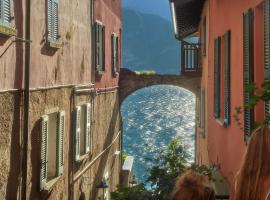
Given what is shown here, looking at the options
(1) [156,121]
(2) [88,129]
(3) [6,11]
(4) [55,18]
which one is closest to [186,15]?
(2) [88,129]

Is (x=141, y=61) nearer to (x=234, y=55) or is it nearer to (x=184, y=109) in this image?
(x=184, y=109)

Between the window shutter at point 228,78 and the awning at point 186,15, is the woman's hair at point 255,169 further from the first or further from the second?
the awning at point 186,15

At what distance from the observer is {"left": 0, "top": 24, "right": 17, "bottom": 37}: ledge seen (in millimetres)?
5116

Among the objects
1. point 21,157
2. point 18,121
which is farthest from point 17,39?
point 21,157

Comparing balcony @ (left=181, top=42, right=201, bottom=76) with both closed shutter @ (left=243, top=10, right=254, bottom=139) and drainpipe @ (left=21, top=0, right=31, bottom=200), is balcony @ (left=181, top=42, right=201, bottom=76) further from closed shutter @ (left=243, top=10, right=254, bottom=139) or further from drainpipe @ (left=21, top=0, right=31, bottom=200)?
closed shutter @ (left=243, top=10, right=254, bottom=139)

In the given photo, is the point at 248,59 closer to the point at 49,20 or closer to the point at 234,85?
the point at 234,85

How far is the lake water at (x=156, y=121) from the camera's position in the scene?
71.3 metres

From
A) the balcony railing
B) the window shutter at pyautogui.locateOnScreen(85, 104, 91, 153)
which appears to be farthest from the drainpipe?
the balcony railing

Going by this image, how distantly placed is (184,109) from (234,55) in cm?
11301

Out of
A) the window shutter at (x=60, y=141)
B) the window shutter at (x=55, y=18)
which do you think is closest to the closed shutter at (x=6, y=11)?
the window shutter at (x=55, y=18)

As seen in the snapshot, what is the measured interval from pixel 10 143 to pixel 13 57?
3.50 feet

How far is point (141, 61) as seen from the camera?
17100 cm

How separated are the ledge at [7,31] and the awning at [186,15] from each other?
610 cm

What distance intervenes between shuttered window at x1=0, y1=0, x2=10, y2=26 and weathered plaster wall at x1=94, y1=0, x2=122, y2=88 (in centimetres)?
720
